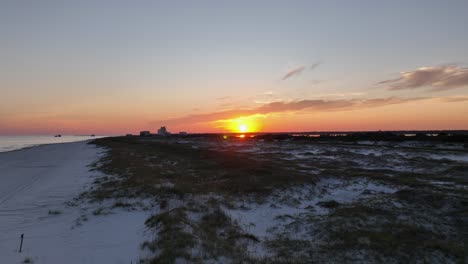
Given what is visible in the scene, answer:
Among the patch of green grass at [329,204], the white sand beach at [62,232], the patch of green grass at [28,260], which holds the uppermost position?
the patch of green grass at [28,260]

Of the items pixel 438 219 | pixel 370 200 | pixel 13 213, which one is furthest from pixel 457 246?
pixel 13 213

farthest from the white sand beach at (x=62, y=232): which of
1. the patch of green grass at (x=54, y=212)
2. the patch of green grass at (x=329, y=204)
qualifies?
the patch of green grass at (x=329, y=204)

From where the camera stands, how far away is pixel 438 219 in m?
9.63

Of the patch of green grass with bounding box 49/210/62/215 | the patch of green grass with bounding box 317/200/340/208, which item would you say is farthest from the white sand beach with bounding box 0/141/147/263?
the patch of green grass with bounding box 317/200/340/208

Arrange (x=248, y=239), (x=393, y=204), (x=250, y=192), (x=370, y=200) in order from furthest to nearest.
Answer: (x=250, y=192) < (x=370, y=200) < (x=393, y=204) < (x=248, y=239)

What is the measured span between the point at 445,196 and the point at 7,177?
3091 cm

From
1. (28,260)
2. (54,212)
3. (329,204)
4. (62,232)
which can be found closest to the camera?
(28,260)

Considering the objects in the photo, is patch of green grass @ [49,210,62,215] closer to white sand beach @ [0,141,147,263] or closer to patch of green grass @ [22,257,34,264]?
white sand beach @ [0,141,147,263]

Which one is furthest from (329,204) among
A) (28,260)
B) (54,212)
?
(54,212)

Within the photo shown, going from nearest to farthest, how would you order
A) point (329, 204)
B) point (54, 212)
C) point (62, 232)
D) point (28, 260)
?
point (28, 260) → point (62, 232) → point (54, 212) → point (329, 204)

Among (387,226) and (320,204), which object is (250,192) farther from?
(387,226)

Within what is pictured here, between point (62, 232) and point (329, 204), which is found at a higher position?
point (62, 232)

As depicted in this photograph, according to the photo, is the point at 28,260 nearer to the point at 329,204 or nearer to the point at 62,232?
the point at 62,232

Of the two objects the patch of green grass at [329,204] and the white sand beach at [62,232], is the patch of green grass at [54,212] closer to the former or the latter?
the white sand beach at [62,232]
